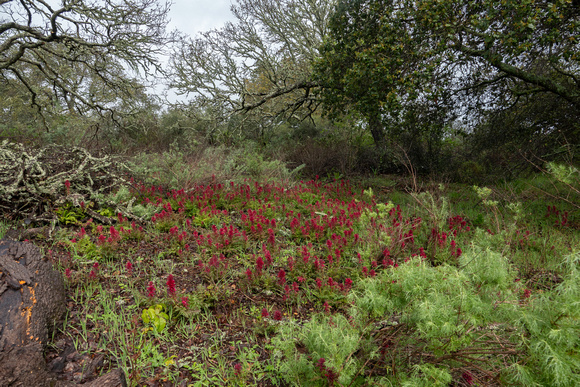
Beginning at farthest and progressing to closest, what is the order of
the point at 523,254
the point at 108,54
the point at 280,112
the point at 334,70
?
the point at 280,112, the point at 108,54, the point at 334,70, the point at 523,254

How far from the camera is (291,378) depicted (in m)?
1.97

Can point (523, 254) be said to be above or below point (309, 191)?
below

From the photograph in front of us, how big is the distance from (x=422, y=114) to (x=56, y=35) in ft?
33.2

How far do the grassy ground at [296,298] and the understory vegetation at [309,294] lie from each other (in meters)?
0.02

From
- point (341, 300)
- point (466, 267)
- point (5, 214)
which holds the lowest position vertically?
point (341, 300)

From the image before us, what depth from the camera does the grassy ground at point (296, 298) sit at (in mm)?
1694

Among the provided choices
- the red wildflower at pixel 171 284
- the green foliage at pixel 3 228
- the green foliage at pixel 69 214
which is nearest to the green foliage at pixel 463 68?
the red wildflower at pixel 171 284

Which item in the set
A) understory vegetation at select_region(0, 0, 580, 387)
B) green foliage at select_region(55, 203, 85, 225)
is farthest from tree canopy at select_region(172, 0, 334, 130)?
green foliage at select_region(55, 203, 85, 225)

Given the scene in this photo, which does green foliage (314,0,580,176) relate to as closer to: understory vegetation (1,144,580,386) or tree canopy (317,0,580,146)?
tree canopy (317,0,580,146)

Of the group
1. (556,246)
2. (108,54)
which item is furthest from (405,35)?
(108,54)

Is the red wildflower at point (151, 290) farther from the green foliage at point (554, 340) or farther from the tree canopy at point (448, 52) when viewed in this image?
the tree canopy at point (448, 52)

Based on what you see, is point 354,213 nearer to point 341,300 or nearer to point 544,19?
point 341,300

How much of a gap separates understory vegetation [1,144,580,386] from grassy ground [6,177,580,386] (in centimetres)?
2

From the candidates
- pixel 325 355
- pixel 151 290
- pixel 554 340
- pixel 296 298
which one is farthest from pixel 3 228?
pixel 554 340
